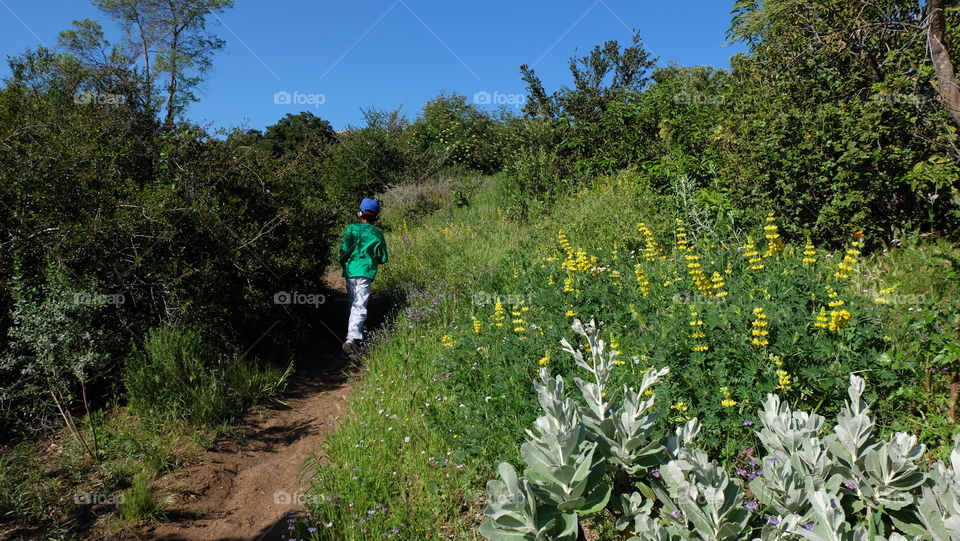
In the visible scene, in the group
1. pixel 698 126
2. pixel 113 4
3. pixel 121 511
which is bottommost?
pixel 121 511

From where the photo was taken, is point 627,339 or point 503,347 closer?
point 627,339

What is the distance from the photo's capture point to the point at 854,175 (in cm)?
530

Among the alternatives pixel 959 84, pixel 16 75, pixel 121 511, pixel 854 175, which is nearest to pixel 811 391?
pixel 854 175

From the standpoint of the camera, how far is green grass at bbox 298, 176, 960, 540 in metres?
3.18

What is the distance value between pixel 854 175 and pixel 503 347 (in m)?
3.81

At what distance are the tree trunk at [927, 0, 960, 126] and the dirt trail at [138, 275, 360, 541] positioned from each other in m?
6.29

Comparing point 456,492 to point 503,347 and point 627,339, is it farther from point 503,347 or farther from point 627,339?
point 627,339

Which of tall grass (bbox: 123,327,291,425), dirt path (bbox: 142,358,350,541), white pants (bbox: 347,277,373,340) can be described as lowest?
dirt path (bbox: 142,358,350,541)

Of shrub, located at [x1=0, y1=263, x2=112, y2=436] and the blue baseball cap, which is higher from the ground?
the blue baseball cap

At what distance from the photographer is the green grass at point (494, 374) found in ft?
10.4

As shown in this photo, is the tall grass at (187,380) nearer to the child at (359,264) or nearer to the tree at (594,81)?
the child at (359,264)

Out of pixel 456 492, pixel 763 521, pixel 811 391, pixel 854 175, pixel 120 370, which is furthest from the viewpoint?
pixel 854 175

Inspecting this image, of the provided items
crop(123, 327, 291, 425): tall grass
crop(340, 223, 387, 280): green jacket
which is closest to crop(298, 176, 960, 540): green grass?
crop(340, 223, 387, 280): green jacket

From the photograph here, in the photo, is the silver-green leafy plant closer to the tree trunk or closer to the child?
the child
